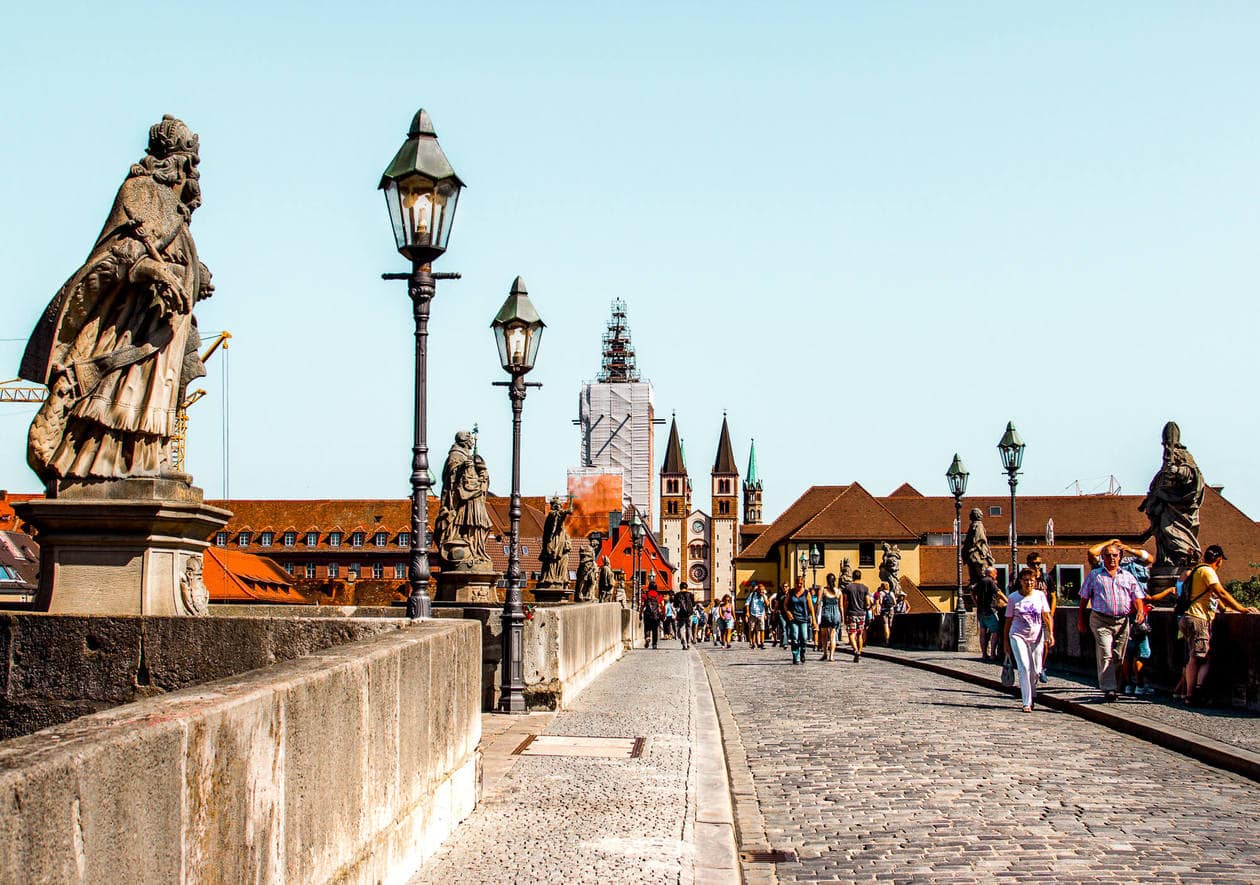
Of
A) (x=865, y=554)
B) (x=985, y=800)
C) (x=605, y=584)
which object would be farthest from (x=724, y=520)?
(x=985, y=800)

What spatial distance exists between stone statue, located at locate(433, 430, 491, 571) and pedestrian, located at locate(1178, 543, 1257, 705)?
29.2 ft

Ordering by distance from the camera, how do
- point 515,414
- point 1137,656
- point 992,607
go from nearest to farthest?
1. point 1137,656
2. point 515,414
3. point 992,607

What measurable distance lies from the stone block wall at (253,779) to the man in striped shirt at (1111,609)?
9856 mm

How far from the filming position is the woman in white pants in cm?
1435

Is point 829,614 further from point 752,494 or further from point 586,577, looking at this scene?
point 752,494

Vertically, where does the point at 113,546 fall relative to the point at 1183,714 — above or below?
above

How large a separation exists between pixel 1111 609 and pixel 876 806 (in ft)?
24.0

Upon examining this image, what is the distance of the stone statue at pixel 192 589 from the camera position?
7.15 meters

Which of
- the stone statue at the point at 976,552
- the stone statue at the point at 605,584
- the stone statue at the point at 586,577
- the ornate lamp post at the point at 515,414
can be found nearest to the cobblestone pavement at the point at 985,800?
the ornate lamp post at the point at 515,414

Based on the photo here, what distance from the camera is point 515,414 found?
52.7 feet

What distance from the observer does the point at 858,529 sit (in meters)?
102

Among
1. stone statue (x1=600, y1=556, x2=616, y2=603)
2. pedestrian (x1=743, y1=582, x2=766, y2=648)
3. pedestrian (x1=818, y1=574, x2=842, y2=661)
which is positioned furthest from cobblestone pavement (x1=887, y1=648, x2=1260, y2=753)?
stone statue (x1=600, y1=556, x2=616, y2=603)

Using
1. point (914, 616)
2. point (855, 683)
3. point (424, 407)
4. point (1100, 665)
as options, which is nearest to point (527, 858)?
point (424, 407)

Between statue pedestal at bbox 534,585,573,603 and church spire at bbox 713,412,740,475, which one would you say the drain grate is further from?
church spire at bbox 713,412,740,475
